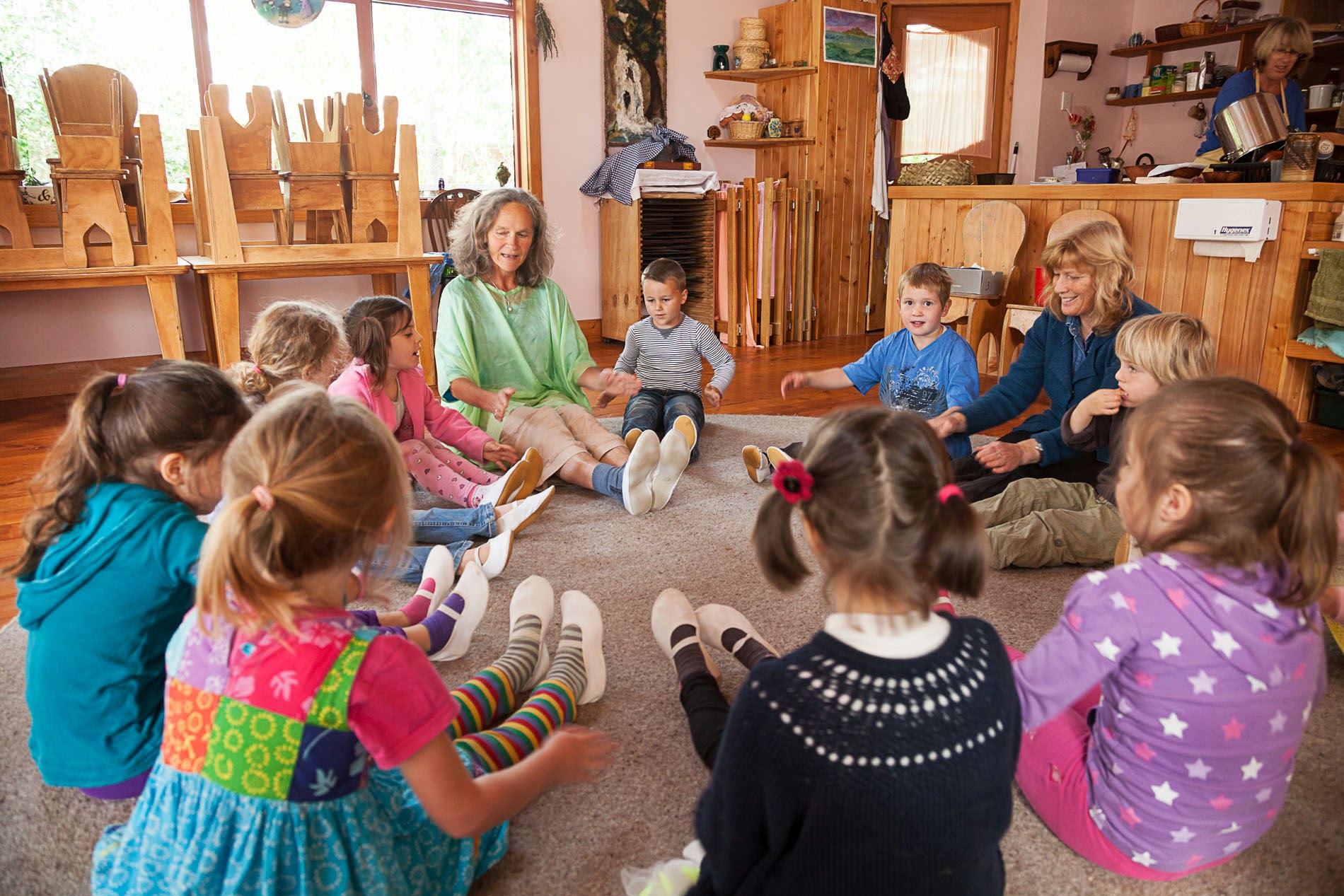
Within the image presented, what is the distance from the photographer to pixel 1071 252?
213cm

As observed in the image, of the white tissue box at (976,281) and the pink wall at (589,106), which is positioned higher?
the pink wall at (589,106)

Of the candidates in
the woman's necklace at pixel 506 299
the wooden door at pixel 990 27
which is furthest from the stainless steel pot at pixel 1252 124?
the woman's necklace at pixel 506 299

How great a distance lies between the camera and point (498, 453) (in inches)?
91.4

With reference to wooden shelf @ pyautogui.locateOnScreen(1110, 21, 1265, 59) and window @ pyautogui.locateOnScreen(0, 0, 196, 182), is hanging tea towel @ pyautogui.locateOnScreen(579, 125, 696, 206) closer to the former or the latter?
window @ pyautogui.locateOnScreen(0, 0, 196, 182)

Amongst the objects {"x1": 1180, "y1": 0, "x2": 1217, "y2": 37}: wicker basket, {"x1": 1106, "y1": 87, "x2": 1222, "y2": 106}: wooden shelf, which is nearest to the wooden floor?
{"x1": 1106, "y1": 87, "x2": 1222, "y2": 106}: wooden shelf

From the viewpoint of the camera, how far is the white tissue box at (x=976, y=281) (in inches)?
145

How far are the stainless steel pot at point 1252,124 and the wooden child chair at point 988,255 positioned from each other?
29.5 inches

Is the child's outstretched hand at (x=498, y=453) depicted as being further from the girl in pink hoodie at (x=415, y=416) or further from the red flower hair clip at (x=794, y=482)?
the red flower hair clip at (x=794, y=482)

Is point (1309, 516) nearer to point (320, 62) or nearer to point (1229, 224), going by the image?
point (1229, 224)

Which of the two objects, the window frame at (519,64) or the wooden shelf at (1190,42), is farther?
the wooden shelf at (1190,42)

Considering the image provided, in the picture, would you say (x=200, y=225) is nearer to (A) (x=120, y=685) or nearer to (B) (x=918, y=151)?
(A) (x=120, y=685)

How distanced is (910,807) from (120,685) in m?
0.85

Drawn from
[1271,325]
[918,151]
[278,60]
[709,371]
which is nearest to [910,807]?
[1271,325]

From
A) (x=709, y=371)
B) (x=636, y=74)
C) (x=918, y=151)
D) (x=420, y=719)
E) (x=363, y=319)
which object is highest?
(x=636, y=74)
